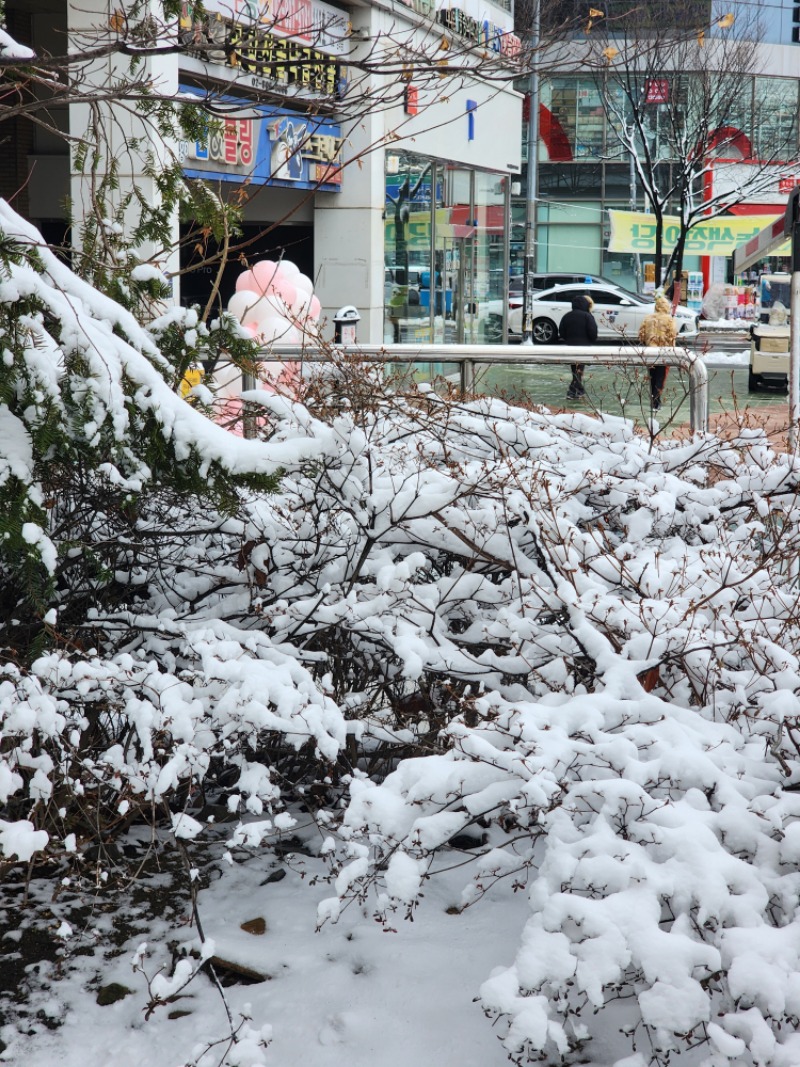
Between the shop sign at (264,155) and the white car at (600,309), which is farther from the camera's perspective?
the white car at (600,309)

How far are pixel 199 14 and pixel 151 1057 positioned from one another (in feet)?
10.6

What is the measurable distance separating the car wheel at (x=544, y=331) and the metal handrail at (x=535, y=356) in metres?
25.8

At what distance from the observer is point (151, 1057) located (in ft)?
9.24

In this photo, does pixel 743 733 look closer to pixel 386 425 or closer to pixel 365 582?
pixel 365 582

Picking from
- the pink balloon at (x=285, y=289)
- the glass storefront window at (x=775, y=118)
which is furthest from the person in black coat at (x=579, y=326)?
the glass storefront window at (x=775, y=118)

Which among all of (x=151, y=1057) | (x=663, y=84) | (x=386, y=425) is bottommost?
(x=151, y=1057)

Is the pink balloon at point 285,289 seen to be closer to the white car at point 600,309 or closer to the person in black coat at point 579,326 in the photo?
the person in black coat at point 579,326

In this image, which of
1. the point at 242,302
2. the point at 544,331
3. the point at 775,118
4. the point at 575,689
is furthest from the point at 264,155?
the point at 775,118

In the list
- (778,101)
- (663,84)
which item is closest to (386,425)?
(663,84)

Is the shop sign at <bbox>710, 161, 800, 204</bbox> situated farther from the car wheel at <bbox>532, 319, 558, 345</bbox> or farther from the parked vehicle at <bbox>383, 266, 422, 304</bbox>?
the parked vehicle at <bbox>383, 266, 422, 304</bbox>

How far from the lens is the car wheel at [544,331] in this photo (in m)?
32.1

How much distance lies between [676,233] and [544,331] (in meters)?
7.14

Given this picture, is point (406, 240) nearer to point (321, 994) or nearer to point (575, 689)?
point (575, 689)

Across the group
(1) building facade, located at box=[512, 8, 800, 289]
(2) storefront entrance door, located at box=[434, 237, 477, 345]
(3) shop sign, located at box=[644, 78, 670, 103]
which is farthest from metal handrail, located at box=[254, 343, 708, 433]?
(3) shop sign, located at box=[644, 78, 670, 103]
